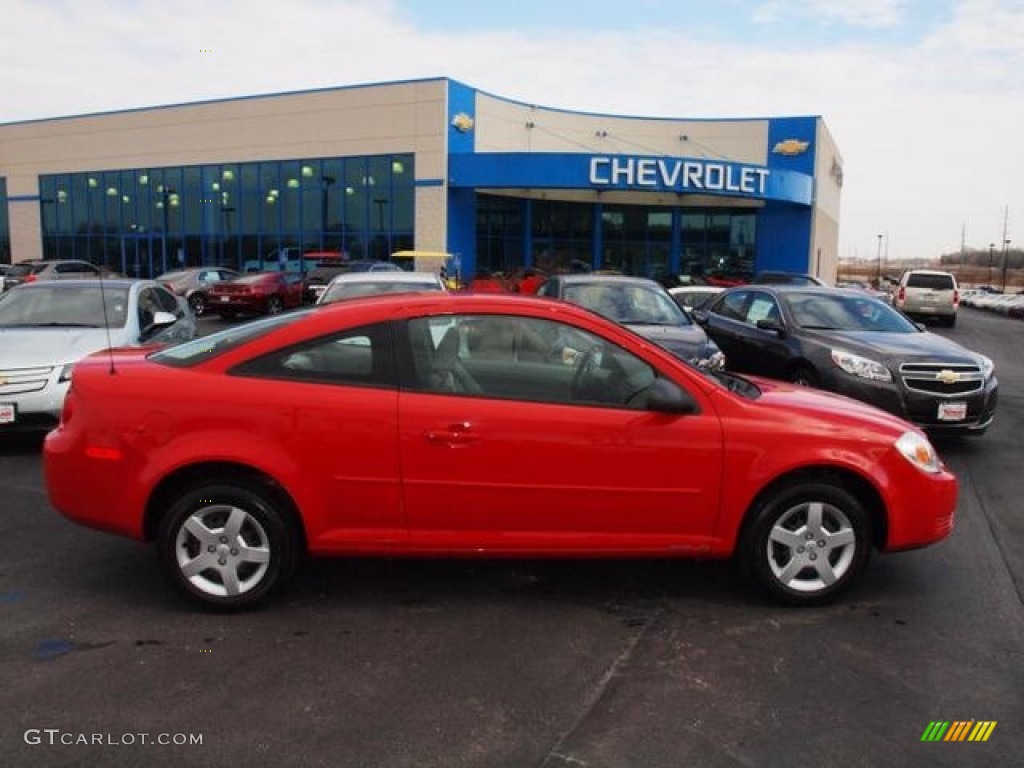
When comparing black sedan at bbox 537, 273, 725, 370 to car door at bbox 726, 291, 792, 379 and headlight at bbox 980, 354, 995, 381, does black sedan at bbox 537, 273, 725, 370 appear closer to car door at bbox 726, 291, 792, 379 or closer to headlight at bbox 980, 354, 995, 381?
car door at bbox 726, 291, 792, 379

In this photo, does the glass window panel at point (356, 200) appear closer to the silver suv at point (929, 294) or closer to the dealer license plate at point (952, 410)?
the silver suv at point (929, 294)

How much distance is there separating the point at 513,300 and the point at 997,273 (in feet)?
494

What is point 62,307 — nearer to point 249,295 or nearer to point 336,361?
point 336,361

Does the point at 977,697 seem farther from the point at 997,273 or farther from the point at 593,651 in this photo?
the point at 997,273

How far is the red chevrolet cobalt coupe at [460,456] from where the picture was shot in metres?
4.05

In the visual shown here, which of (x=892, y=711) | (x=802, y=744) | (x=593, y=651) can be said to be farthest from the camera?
(x=593, y=651)

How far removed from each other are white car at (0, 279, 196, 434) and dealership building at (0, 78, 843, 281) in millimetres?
21896

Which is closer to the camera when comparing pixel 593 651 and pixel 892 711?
pixel 892 711

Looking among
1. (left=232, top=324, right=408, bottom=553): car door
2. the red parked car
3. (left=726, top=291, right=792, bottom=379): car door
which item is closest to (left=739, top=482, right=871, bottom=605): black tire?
(left=232, top=324, right=408, bottom=553): car door

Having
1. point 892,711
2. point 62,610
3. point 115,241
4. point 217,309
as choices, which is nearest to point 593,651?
point 892,711

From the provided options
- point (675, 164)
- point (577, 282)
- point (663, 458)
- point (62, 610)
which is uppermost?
point (675, 164)

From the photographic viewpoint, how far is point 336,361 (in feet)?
13.7

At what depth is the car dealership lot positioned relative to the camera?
122 inches

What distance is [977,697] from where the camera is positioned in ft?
11.4
